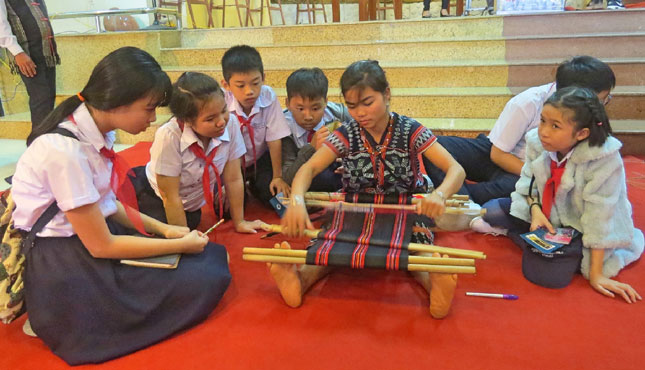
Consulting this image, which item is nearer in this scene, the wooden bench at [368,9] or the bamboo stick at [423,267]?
the bamboo stick at [423,267]

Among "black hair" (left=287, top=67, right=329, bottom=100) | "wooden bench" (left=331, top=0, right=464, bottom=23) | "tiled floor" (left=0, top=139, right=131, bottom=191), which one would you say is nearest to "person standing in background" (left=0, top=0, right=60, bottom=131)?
"tiled floor" (left=0, top=139, right=131, bottom=191)

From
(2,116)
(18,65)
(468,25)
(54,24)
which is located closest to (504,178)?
(468,25)

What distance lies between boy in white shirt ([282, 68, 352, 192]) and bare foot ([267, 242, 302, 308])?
74 centimetres

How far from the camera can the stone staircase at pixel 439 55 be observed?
3836 mm

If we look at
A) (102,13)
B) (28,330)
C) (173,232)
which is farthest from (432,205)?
(102,13)

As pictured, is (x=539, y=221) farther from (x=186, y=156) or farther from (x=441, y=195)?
(x=186, y=156)

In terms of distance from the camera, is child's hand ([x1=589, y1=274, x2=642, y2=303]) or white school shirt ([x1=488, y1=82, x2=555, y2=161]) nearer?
child's hand ([x1=589, y1=274, x2=642, y2=303])

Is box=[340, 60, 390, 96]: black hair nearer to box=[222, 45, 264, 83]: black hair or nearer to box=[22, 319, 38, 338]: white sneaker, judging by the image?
box=[222, 45, 264, 83]: black hair

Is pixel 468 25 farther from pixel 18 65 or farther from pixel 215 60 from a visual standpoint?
pixel 18 65

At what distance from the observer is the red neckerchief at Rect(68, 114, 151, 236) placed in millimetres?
1514

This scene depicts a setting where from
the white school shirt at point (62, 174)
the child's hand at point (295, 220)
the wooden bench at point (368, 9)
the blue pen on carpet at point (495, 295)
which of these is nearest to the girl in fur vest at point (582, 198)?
the blue pen on carpet at point (495, 295)

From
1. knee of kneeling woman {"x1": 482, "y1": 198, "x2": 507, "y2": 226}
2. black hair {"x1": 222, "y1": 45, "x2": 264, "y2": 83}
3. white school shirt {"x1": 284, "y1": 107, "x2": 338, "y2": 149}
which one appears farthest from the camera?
white school shirt {"x1": 284, "y1": 107, "x2": 338, "y2": 149}

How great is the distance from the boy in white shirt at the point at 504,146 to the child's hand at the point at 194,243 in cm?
132

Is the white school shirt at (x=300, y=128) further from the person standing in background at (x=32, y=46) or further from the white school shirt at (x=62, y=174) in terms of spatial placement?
the person standing in background at (x=32, y=46)
